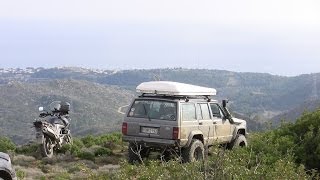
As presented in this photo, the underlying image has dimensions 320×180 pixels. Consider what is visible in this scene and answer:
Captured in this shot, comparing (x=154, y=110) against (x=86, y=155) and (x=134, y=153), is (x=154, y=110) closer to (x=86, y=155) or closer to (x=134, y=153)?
(x=134, y=153)

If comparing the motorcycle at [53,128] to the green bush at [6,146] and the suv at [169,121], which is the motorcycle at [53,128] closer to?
the green bush at [6,146]

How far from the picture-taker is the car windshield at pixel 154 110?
40.2ft

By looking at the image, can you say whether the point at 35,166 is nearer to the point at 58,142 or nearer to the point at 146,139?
the point at 58,142

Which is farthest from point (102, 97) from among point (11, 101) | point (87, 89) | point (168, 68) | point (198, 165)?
point (198, 165)

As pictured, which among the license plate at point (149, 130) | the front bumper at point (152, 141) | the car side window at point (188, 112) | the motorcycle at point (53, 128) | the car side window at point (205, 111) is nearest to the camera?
the front bumper at point (152, 141)

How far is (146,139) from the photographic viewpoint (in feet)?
40.3

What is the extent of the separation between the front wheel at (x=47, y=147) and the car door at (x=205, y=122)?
3654 mm

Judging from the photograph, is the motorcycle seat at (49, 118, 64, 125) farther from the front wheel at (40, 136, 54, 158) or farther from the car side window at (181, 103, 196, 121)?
the car side window at (181, 103, 196, 121)

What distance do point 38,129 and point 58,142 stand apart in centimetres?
115

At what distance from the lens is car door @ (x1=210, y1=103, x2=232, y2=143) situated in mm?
13648

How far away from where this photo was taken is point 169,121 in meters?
12.1

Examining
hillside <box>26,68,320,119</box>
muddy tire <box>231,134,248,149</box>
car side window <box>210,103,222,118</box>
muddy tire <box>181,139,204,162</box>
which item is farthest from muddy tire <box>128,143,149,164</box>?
hillside <box>26,68,320,119</box>

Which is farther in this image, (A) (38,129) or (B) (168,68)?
(B) (168,68)

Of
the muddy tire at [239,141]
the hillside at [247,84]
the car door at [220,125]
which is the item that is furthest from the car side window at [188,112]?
the hillside at [247,84]
